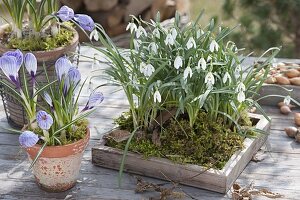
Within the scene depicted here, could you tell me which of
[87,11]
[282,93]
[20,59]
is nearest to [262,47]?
[87,11]

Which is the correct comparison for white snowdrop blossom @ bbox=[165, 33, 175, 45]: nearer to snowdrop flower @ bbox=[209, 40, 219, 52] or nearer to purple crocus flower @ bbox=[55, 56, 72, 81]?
snowdrop flower @ bbox=[209, 40, 219, 52]

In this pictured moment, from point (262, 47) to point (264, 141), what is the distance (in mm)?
2101

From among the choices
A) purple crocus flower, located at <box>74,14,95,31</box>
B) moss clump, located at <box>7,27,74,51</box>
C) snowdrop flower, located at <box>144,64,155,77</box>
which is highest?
purple crocus flower, located at <box>74,14,95,31</box>

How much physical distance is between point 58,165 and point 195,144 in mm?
428

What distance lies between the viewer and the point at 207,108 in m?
1.96

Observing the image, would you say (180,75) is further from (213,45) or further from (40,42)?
(40,42)

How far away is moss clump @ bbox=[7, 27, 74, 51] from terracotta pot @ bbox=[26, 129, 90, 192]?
446mm

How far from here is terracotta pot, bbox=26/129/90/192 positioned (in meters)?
Result: 1.78

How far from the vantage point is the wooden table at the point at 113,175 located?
1.86m

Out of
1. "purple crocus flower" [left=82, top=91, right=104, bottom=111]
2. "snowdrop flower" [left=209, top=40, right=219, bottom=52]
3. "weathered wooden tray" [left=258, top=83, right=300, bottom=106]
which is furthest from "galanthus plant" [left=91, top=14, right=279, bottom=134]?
"weathered wooden tray" [left=258, top=83, right=300, bottom=106]

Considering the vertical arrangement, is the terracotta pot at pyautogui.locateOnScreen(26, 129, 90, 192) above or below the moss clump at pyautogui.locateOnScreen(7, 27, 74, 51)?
below

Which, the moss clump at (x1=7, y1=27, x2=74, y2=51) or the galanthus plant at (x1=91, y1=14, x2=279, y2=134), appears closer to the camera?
the galanthus plant at (x1=91, y1=14, x2=279, y2=134)

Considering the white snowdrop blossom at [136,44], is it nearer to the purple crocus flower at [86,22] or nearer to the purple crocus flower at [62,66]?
the purple crocus flower at [86,22]

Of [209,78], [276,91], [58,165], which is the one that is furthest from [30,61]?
[276,91]
